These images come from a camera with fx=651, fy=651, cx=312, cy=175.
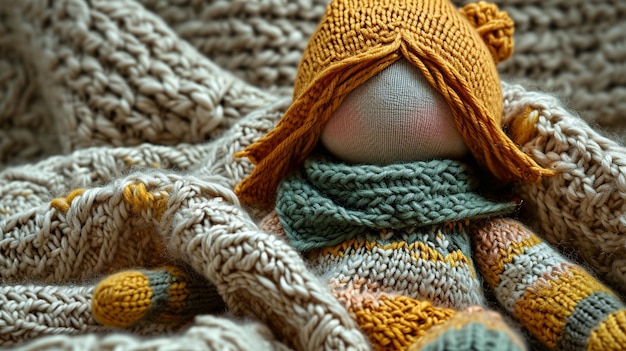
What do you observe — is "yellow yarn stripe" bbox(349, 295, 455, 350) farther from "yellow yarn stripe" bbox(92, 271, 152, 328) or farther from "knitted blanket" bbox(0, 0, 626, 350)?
"yellow yarn stripe" bbox(92, 271, 152, 328)

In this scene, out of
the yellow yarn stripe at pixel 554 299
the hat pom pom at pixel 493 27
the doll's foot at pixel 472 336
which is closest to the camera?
the doll's foot at pixel 472 336

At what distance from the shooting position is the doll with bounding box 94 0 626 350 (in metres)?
0.67

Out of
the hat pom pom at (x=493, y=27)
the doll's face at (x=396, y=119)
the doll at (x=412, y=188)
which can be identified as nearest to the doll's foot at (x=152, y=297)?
the doll at (x=412, y=188)

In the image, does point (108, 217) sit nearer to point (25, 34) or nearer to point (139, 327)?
point (139, 327)

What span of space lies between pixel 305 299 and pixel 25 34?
0.74m

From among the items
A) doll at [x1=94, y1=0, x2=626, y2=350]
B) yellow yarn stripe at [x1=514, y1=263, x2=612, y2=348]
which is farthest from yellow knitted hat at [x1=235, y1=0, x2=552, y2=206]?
yellow yarn stripe at [x1=514, y1=263, x2=612, y2=348]

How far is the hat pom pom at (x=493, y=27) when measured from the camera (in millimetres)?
799

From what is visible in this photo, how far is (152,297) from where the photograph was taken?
2.20 feet

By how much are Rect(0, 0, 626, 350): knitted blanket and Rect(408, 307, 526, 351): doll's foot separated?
8 cm

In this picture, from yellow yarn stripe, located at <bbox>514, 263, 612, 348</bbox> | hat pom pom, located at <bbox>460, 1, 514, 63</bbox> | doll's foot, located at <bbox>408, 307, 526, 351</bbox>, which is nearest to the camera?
doll's foot, located at <bbox>408, 307, 526, 351</bbox>

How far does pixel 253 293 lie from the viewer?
0.66 meters

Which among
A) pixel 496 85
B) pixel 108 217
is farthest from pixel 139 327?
pixel 496 85

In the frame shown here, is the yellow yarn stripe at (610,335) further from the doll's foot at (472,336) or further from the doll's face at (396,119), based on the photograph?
the doll's face at (396,119)

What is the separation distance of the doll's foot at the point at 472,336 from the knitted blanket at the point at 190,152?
8 cm
